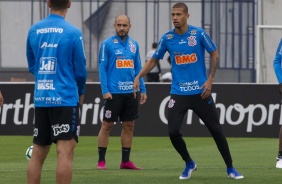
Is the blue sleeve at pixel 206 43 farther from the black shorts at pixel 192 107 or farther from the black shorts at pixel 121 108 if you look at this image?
the black shorts at pixel 121 108

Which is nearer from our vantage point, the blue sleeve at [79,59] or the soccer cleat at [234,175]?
the blue sleeve at [79,59]

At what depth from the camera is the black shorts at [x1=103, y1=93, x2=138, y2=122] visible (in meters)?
14.5

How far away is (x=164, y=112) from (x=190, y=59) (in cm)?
898

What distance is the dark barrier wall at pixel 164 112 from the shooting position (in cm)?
2161

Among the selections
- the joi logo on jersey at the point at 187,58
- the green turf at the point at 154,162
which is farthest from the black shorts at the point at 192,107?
the green turf at the point at 154,162

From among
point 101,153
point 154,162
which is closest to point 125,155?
point 101,153

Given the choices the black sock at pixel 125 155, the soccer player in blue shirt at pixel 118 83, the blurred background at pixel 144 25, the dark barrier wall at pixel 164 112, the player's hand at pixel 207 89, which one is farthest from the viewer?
the blurred background at pixel 144 25

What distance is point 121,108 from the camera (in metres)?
14.5

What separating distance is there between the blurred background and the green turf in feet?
22.5

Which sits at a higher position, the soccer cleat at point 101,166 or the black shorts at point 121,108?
the black shorts at point 121,108

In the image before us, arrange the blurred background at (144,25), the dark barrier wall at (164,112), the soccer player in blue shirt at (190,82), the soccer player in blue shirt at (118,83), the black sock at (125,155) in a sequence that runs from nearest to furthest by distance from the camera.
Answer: the soccer player in blue shirt at (190,82) < the black sock at (125,155) < the soccer player in blue shirt at (118,83) < the dark barrier wall at (164,112) < the blurred background at (144,25)

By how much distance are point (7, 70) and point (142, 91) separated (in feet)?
48.1

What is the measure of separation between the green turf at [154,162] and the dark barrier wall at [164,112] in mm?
359

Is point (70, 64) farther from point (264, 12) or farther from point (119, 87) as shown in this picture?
point (264, 12)
